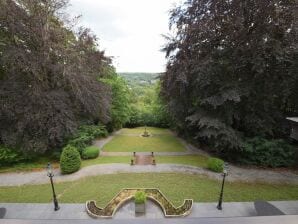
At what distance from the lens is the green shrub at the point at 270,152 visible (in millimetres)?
16297

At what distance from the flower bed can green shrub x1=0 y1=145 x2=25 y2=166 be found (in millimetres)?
8340

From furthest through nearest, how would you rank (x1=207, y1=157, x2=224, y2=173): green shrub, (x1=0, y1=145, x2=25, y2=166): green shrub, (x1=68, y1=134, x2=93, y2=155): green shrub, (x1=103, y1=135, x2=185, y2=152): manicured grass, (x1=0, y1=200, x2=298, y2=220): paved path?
(x1=103, y1=135, x2=185, y2=152): manicured grass
(x1=68, y1=134, x2=93, y2=155): green shrub
(x1=0, y1=145, x2=25, y2=166): green shrub
(x1=207, y1=157, x2=224, y2=173): green shrub
(x1=0, y1=200, x2=298, y2=220): paved path

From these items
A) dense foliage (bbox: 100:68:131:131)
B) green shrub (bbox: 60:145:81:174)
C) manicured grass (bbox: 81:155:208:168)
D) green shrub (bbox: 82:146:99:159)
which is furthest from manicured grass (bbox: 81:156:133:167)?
dense foliage (bbox: 100:68:131:131)

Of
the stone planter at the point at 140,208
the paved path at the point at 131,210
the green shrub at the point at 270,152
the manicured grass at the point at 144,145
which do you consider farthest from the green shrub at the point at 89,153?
the green shrub at the point at 270,152

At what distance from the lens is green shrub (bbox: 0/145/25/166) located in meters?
16.2

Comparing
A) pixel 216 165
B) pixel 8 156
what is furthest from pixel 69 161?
pixel 216 165

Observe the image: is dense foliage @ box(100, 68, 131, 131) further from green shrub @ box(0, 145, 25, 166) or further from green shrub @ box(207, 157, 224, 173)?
green shrub @ box(207, 157, 224, 173)

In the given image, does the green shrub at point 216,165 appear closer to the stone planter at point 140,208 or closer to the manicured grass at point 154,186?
the manicured grass at point 154,186

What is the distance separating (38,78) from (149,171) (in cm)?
950

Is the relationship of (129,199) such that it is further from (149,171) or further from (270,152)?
(270,152)

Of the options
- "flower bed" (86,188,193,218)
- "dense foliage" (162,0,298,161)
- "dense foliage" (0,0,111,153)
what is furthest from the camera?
"dense foliage" (0,0,111,153)

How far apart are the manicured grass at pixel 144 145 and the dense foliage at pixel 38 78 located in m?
5.14

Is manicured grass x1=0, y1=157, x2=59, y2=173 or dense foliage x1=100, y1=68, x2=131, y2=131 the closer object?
manicured grass x1=0, y1=157, x2=59, y2=173

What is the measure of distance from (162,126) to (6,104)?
24.9 metres
